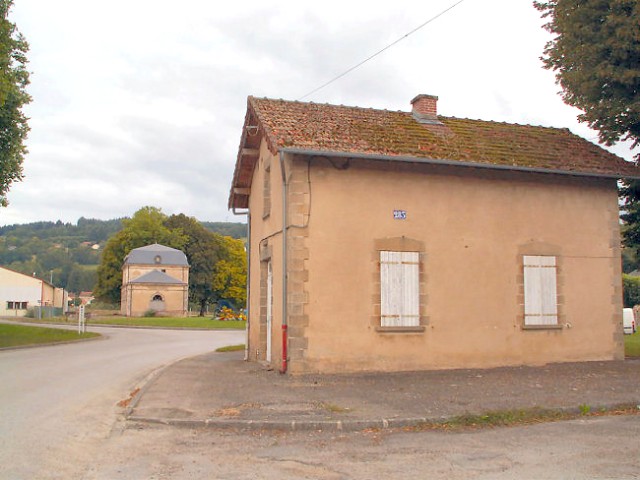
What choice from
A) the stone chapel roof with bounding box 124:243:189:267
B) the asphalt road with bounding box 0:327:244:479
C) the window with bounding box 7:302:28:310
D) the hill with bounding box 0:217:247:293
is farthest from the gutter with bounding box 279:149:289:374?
the hill with bounding box 0:217:247:293

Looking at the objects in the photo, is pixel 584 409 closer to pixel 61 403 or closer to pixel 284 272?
pixel 284 272

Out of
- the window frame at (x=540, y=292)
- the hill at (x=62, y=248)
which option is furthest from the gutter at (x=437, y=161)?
the hill at (x=62, y=248)

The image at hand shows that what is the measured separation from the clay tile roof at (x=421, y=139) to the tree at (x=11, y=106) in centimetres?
1084

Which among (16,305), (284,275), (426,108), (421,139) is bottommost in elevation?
(16,305)

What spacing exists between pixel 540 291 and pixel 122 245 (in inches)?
2741

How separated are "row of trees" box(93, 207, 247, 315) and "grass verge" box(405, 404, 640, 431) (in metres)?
70.2

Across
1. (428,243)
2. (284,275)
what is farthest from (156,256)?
(428,243)

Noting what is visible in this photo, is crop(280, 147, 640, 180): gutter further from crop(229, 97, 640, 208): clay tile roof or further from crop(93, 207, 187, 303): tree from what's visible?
crop(93, 207, 187, 303): tree

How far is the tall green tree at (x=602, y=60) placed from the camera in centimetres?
1368

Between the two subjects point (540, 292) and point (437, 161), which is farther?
point (540, 292)

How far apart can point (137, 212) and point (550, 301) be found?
71.9 metres

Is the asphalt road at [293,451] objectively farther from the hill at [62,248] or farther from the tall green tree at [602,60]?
the hill at [62,248]

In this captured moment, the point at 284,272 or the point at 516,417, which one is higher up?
the point at 284,272

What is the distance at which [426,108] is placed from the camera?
1670 cm
